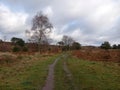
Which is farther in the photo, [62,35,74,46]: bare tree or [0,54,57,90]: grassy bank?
[62,35,74,46]: bare tree

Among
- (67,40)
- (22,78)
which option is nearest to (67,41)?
(67,40)

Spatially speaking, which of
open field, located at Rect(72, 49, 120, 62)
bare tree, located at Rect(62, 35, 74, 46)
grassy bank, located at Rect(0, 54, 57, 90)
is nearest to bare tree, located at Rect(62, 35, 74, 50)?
bare tree, located at Rect(62, 35, 74, 46)

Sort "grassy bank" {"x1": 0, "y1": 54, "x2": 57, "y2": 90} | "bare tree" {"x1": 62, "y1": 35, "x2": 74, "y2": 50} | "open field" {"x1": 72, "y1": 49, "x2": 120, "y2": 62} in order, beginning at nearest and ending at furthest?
"grassy bank" {"x1": 0, "y1": 54, "x2": 57, "y2": 90}, "open field" {"x1": 72, "y1": 49, "x2": 120, "y2": 62}, "bare tree" {"x1": 62, "y1": 35, "x2": 74, "y2": 50}

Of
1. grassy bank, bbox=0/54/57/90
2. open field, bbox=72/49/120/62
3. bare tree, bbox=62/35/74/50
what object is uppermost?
bare tree, bbox=62/35/74/50

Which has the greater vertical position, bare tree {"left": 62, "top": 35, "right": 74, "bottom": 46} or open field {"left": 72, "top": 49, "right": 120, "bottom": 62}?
bare tree {"left": 62, "top": 35, "right": 74, "bottom": 46}

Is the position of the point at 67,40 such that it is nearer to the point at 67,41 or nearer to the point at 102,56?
the point at 67,41

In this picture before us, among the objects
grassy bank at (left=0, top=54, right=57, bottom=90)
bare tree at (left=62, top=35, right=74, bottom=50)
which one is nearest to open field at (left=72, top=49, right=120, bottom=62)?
grassy bank at (left=0, top=54, right=57, bottom=90)

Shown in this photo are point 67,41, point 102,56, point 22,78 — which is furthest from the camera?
point 67,41

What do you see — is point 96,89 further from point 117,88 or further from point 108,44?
point 108,44

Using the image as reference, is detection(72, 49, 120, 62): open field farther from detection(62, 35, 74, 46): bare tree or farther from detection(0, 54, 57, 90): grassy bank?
detection(62, 35, 74, 46): bare tree

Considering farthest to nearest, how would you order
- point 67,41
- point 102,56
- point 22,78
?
point 67,41
point 102,56
point 22,78

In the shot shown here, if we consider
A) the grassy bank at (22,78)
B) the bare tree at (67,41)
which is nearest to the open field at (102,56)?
the grassy bank at (22,78)

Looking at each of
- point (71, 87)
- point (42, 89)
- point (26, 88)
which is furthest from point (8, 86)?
point (71, 87)

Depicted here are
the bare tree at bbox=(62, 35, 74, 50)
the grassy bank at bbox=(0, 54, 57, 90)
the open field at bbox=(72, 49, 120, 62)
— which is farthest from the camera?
the bare tree at bbox=(62, 35, 74, 50)
